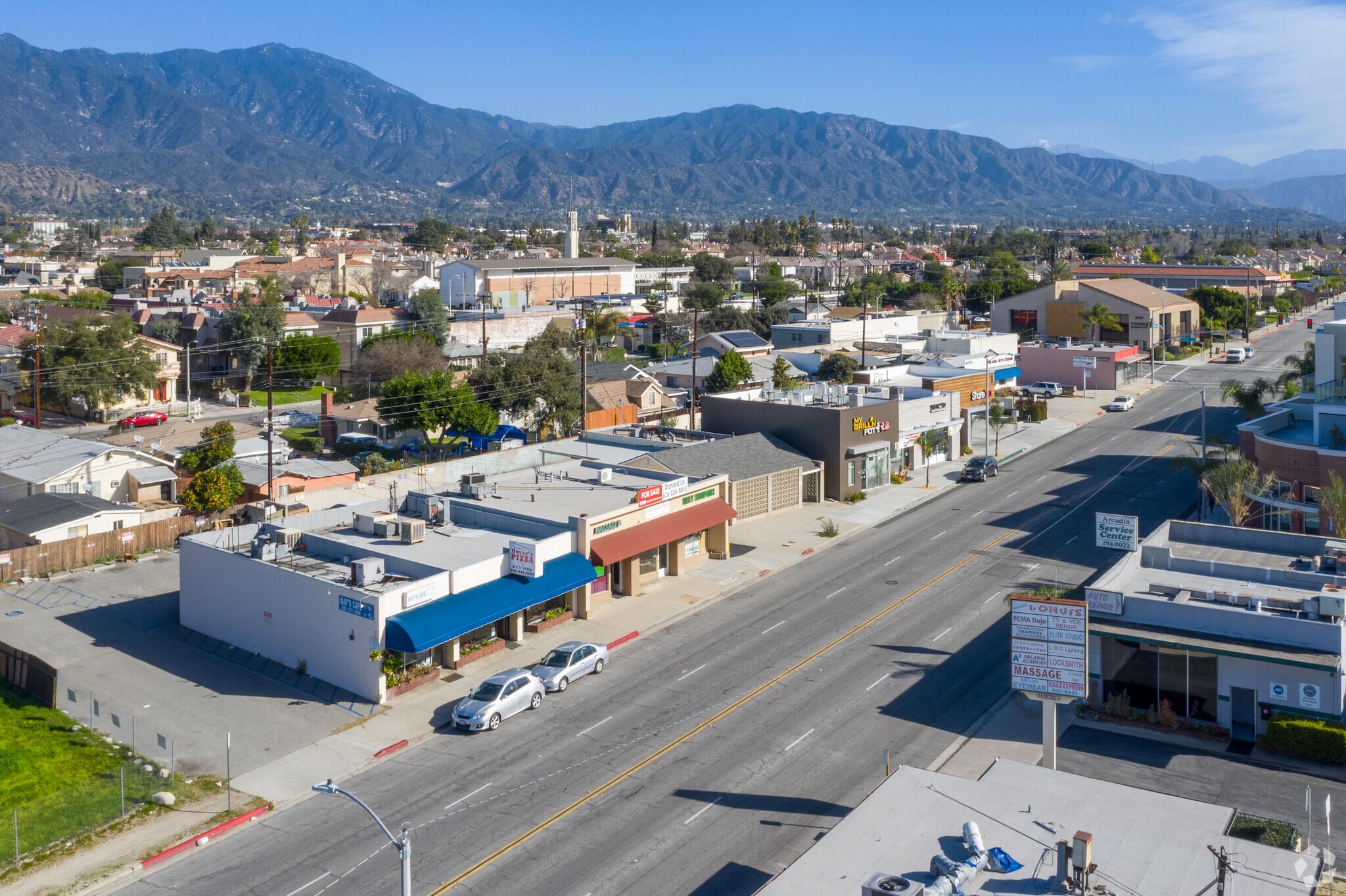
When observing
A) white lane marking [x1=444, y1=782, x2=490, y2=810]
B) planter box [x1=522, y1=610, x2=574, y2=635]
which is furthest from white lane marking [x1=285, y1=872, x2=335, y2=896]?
planter box [x1=522, y1=610, x2=574, y2=635]

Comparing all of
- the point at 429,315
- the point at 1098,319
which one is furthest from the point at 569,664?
the point at 1098,319

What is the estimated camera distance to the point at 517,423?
231ft

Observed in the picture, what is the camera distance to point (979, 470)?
202ft

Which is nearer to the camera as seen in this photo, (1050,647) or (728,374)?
(1050,647)

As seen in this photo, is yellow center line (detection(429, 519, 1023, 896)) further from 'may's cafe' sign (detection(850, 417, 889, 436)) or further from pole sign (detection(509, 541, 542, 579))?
'may's cafe' sign (detection(850, 417, 889, 436))

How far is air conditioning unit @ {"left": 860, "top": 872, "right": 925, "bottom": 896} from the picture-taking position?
56.1 ft

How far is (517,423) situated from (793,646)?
127 ft

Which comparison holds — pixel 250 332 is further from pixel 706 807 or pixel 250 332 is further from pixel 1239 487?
pixel 706 807

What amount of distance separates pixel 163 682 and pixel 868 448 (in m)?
36.6

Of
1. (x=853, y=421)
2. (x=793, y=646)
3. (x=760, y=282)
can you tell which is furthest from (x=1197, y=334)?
(x=793, y=646)

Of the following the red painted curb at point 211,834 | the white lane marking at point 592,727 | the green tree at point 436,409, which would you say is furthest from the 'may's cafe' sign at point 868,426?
the red painted curb at point 211,834

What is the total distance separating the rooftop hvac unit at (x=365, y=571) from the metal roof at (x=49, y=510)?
20.3m

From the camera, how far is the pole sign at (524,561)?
3488 cm

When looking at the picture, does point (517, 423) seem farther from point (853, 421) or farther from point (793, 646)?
point (793, 646)
